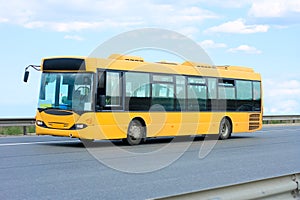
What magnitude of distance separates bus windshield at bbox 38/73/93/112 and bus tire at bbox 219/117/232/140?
25.6ft

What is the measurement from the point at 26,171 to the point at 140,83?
26.2ft

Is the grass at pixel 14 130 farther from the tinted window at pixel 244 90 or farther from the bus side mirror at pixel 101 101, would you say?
the tinted window at pixel 244 90

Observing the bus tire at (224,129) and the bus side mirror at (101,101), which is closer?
the bus side mirror at (101,101)

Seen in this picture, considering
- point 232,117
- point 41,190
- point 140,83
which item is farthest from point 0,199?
point 232,117

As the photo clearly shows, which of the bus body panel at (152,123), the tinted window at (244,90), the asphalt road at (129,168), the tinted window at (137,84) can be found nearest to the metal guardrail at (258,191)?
the asphalt road at (129,168)

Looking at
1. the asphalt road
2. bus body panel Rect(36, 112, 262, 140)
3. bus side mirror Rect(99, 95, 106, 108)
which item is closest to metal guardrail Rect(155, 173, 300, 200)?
the asphalt road

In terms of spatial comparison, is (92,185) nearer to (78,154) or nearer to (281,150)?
(78,154)

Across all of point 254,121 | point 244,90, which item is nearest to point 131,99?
point 244,90

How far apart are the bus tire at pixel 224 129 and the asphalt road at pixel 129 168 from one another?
11.9 feet

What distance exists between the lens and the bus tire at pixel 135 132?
1889 cm

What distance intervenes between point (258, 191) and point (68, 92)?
Result: 12051 mm

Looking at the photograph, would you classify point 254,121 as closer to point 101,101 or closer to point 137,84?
point 137,84

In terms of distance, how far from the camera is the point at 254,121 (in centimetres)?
2541

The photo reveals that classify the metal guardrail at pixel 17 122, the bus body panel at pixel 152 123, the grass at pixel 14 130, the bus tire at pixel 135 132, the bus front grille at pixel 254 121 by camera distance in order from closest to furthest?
the bus body panel at pixel 152 123, the bus tire at pixel 135 132, the metal guardrail at pixel 17 122, the bus front grille at pixel 254 121, the grass at pixel 14 130
